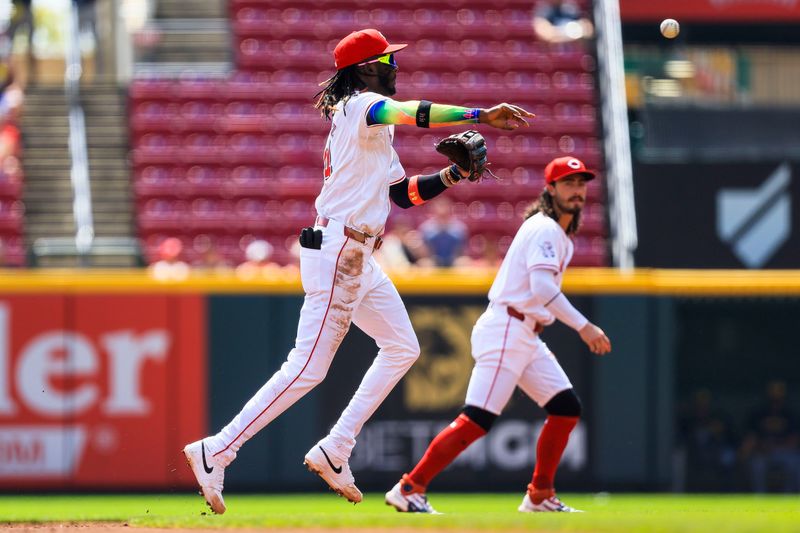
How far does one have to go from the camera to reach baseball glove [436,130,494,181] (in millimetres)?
6770

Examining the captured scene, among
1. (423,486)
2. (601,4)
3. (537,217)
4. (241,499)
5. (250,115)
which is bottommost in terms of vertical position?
(241,499)

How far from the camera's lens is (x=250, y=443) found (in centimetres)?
1166

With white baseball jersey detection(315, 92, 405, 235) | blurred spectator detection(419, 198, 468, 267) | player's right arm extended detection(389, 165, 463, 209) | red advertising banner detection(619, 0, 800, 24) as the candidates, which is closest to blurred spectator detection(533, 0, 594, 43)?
red advertising banner detection(619, 0, 800, 24)

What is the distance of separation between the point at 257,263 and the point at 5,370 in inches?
108

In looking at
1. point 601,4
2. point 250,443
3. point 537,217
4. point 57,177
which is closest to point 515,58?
point 601,4

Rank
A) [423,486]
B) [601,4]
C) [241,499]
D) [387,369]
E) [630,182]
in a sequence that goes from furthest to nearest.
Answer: [601,4]
[630,182]
[241,499]
[423,486]
[387,369]

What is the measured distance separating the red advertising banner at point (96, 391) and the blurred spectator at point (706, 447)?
4.15 metres

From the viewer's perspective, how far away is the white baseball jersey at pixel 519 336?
770 cm

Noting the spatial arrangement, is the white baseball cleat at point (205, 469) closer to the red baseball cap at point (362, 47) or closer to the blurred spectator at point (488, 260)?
the red baseball cap at point (362, 47)

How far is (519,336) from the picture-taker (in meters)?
7.74

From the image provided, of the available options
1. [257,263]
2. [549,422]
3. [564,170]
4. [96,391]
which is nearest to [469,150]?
[564,170]

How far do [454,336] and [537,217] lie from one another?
423 centimetres

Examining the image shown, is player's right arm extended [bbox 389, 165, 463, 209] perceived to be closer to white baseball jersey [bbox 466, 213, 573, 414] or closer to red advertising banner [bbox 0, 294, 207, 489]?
white baseball jersey [bbox 466, 213, 573, 414]

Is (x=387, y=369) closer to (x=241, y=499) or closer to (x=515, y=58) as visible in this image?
(x=241, y=499)
